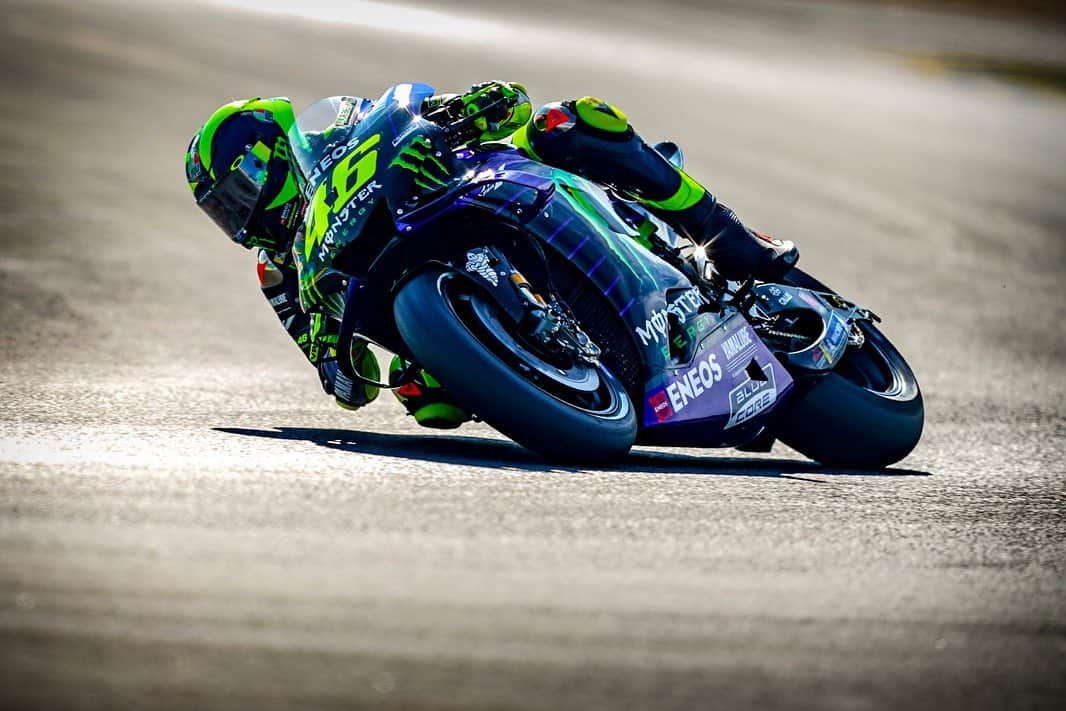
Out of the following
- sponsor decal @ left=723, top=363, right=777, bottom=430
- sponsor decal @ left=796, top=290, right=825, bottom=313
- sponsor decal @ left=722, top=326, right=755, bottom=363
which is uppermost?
sponsor decal @ left=722, top=326, right=755, bottom=363

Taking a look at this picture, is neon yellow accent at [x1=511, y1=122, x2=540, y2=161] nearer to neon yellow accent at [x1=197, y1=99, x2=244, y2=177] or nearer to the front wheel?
the front wheel

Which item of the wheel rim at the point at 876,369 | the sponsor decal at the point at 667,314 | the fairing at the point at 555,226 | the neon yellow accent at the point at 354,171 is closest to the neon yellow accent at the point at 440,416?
the fairing at the point at 555,226

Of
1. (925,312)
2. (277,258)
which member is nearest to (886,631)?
(277,258)

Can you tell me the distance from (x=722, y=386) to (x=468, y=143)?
1229 millimetres

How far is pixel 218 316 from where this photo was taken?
9836 mm

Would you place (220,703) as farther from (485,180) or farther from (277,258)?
(277,258)

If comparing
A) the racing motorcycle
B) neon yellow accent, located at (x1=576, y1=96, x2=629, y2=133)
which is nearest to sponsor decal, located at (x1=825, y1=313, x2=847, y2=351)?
the racing motorcycle

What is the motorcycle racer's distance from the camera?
5227mm

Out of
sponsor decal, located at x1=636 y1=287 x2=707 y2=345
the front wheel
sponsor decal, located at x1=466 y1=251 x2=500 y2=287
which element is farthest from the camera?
sponsor decal, located at x1=636 y1=287 x2=707 y2=345

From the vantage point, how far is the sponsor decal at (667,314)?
5070mm

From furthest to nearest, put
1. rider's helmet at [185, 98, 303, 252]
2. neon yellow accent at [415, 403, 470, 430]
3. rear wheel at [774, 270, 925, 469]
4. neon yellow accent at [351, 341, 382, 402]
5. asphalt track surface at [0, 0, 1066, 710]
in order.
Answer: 1. neon yellow accent at [351, 341, 382, 402]
2. rear wheel at [774, 270, 925, 469]
3. neon yellow accent at [415, 403, 470, 430]
4. rider's helmet at [185, 98, 303, 252]
5. asphalt track surface at [0, 0, 1066, 710]

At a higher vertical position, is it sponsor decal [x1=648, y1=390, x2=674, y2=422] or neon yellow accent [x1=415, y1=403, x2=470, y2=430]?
sponsor decal [x1=648, y1=390, x2=674, y2=422]

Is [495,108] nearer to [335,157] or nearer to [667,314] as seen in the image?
[335,157]

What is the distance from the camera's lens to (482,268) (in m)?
4.71
